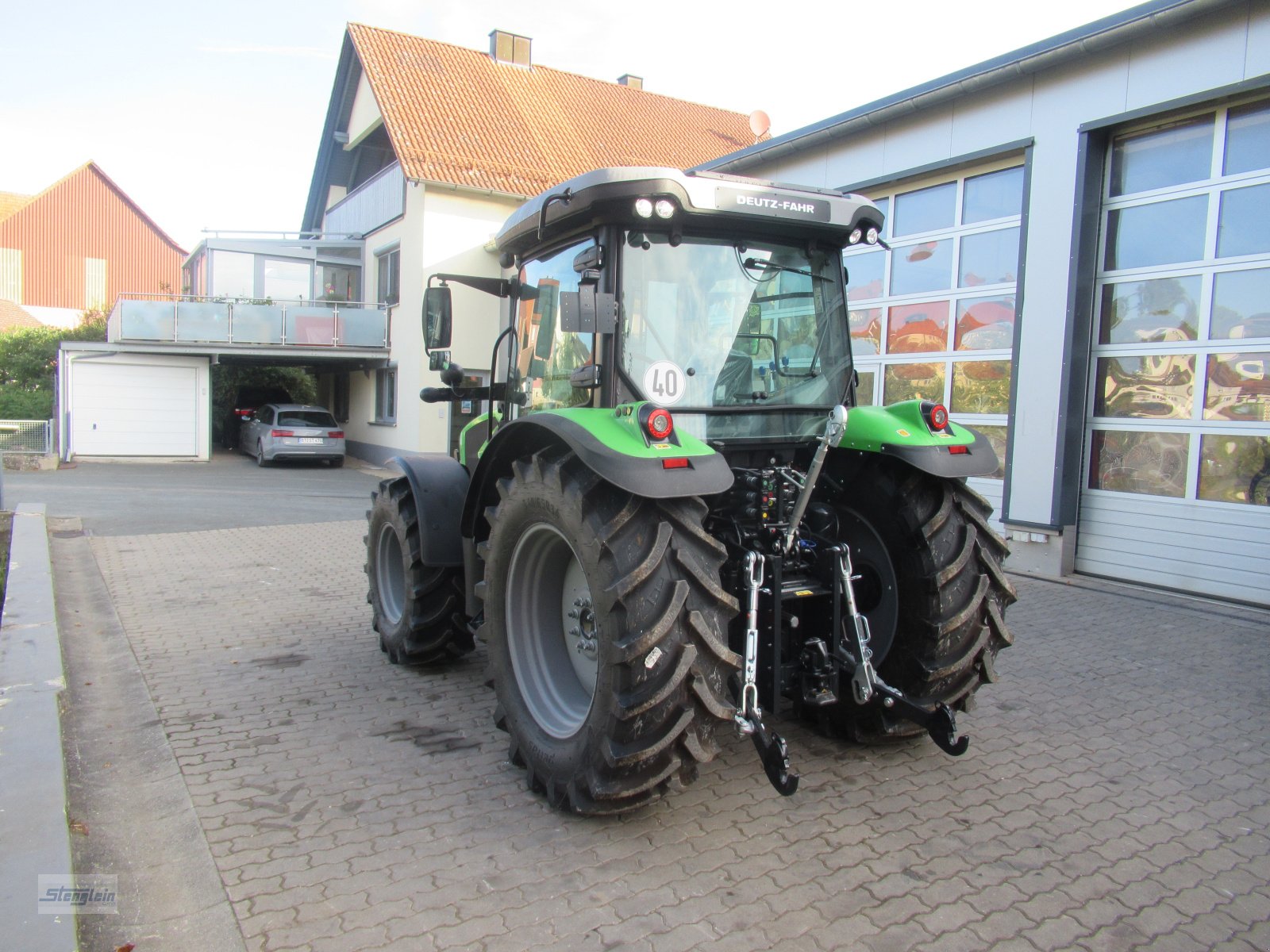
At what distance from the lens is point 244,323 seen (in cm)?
2044

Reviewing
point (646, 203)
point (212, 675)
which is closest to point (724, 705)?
point (646, 203)

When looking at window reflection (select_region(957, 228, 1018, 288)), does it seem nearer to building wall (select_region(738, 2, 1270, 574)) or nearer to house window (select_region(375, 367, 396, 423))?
building wall (select_region(738, 2, 1270, 574))

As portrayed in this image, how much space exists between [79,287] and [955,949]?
45.6 meters

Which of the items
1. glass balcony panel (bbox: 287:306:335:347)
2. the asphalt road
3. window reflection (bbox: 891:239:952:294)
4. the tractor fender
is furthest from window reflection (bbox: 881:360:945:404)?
glass balcony panel (bbox: 287:306:335:347)

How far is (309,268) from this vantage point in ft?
75.0

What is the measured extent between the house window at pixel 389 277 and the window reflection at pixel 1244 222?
16.4m

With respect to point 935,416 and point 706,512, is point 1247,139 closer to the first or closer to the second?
point 935,416

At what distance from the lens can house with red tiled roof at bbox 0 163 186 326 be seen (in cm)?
3753

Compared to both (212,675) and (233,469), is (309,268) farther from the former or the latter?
(212,675)

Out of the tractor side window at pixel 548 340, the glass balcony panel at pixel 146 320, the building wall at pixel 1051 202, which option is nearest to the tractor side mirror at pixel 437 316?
the tractor side window at pixel 548 340

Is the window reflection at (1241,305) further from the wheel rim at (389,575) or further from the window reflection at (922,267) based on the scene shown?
the wheel rim at (389,575)

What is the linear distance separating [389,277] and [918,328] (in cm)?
1490

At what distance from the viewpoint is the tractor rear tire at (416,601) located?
4.96m

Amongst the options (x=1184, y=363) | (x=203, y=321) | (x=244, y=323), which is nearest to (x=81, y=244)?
(x=203, y=321)
